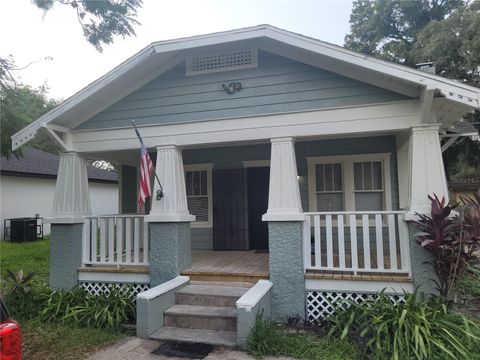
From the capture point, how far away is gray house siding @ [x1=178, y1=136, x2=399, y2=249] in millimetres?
6750

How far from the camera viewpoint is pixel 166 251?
17.7ft

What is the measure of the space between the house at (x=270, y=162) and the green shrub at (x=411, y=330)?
0.53 meters

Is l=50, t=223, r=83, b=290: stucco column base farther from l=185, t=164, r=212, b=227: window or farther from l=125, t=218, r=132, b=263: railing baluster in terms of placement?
l=185, t=164, r=212, b=227: window

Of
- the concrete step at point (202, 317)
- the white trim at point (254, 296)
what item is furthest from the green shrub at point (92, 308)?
the white trim at point (254, 296)

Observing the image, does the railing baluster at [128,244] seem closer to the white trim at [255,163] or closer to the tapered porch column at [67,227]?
the tapered porch column at [67,227]

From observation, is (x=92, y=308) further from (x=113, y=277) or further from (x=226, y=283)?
(x=226, y=283)

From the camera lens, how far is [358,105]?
485 centimetres

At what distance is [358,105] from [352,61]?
0.61 meters

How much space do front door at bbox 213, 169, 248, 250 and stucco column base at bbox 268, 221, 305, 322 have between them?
2740 millimetres

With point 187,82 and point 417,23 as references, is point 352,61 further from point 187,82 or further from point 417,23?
point 417,23

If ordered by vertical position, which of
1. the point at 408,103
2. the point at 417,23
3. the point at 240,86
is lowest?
the point at 408,103

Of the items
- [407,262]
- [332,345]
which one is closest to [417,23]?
[407,262]

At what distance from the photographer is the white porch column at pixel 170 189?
543cm

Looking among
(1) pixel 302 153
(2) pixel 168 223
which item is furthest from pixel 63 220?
(1) pixel 302 153
